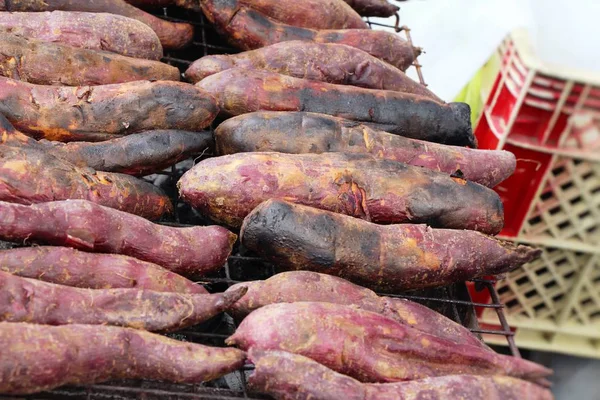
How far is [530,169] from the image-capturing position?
4520 mm

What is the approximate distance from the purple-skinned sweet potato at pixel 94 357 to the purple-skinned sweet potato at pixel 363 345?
0.16 metres

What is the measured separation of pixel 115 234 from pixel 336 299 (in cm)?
98

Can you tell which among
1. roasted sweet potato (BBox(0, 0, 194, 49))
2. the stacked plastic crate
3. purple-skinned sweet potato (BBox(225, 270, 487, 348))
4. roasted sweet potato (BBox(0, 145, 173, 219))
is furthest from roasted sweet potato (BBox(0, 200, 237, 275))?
the stacked plastic crate

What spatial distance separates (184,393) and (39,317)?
612 mm

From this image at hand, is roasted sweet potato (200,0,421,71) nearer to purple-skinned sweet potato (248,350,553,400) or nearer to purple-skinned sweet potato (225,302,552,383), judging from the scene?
purple-skinned sweet potato (225,302,552,383)

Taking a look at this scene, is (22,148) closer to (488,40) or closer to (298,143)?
(298,143)

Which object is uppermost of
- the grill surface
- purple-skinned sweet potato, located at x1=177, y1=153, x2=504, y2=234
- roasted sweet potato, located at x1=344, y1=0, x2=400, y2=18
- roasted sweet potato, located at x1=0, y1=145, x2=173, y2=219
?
roasted sweet potato, located at x1=344, y1=0, x2=400, y2=18

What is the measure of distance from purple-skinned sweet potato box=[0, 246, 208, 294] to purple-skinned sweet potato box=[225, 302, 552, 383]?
41 cm

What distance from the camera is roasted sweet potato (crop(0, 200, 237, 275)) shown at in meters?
2.65

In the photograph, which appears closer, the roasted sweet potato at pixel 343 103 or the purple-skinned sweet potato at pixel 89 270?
the purple-skinned sweet potato at pixel 89 270

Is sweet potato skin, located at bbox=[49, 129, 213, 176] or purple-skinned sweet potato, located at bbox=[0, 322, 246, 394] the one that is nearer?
purple-skinned sweet potato, located at bbox=[0, 322, 246, 394]

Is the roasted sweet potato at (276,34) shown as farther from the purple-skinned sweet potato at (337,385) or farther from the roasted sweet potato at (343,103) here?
the purple-skinned sweet potato at (337,385)

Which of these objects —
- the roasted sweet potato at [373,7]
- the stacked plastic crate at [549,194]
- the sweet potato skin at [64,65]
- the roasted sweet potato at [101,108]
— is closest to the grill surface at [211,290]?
the roasted sweet potato at [101,108]

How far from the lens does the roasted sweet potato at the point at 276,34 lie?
14.2 ft
